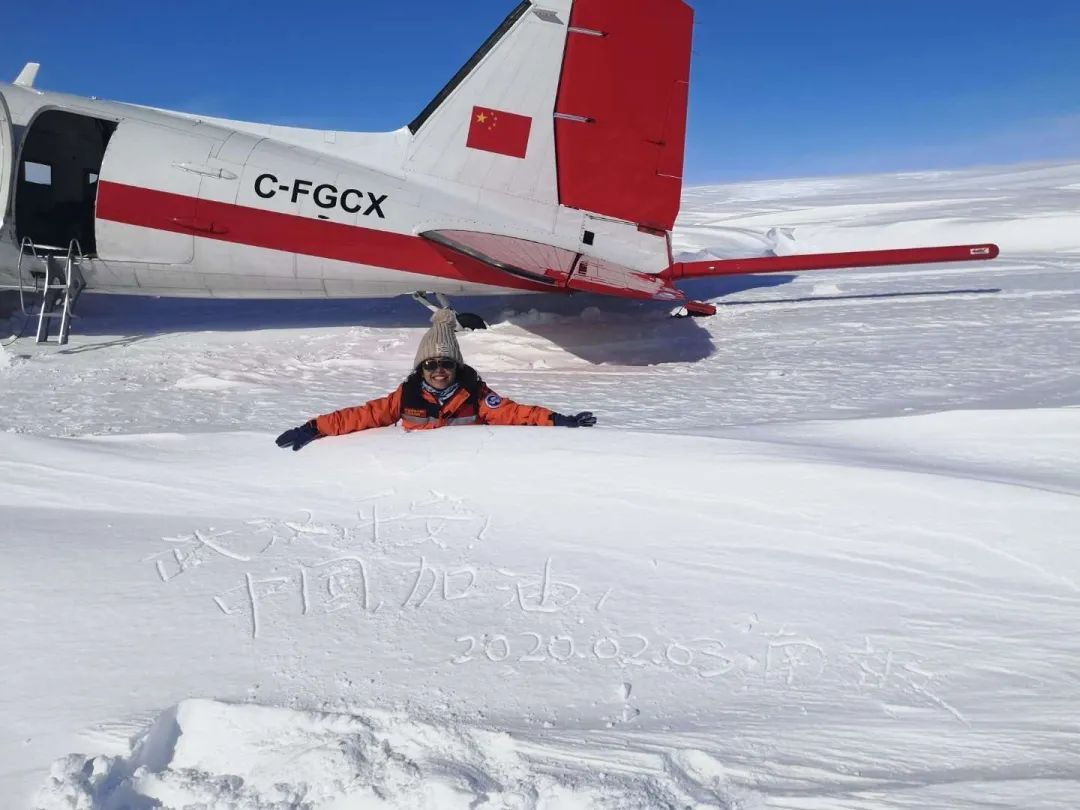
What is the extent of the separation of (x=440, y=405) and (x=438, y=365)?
0.72ft

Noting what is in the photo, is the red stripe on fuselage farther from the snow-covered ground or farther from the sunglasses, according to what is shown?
the sunglasses

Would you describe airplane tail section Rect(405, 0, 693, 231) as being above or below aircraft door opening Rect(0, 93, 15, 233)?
above

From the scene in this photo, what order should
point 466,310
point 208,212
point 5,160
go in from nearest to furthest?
point 5,160 < point 208,212 < point 466,310

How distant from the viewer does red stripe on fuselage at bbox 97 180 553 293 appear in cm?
710

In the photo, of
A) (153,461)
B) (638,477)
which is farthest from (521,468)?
(153,461)

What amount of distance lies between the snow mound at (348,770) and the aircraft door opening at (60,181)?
6.73 metres

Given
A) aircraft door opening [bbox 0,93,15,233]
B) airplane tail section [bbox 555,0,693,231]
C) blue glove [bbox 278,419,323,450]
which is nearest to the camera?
blue glove [bbox 278,419,323,450]

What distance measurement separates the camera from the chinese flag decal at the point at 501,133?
757cm

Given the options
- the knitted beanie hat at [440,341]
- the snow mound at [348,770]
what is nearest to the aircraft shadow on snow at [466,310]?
the knitted beanie hat at [440,341]

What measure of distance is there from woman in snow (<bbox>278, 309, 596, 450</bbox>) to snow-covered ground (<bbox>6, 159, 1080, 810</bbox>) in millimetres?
205

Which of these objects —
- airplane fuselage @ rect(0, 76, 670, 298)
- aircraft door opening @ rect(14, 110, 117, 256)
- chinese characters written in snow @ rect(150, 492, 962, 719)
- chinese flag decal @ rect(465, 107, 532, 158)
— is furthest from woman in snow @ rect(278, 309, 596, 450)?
aircraft door opening @ rect(14, 110, 117, 256)

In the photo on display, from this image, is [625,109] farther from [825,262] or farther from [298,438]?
[298,438]

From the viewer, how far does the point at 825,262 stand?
7758 millimetres

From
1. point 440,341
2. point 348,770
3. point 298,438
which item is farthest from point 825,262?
point 348,770
